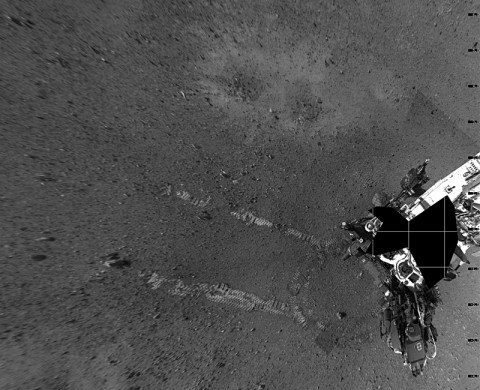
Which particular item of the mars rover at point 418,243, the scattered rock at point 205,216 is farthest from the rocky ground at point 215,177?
the mars rover at point 418,243

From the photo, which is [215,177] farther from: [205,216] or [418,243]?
[418,243]

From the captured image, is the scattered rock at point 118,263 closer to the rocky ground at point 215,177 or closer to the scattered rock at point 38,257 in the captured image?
the rocky ground at point 215,177

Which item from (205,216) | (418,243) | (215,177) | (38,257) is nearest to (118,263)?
(38,257)

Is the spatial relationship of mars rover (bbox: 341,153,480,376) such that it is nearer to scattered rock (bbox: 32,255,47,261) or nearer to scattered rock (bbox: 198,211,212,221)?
scattered rock (bbox: 198,211,212,221)

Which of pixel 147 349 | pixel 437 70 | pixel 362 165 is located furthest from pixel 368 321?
pixel 437 70

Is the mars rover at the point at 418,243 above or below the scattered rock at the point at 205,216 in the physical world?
above

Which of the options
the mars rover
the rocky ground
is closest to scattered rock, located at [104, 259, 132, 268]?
the rocky ground
